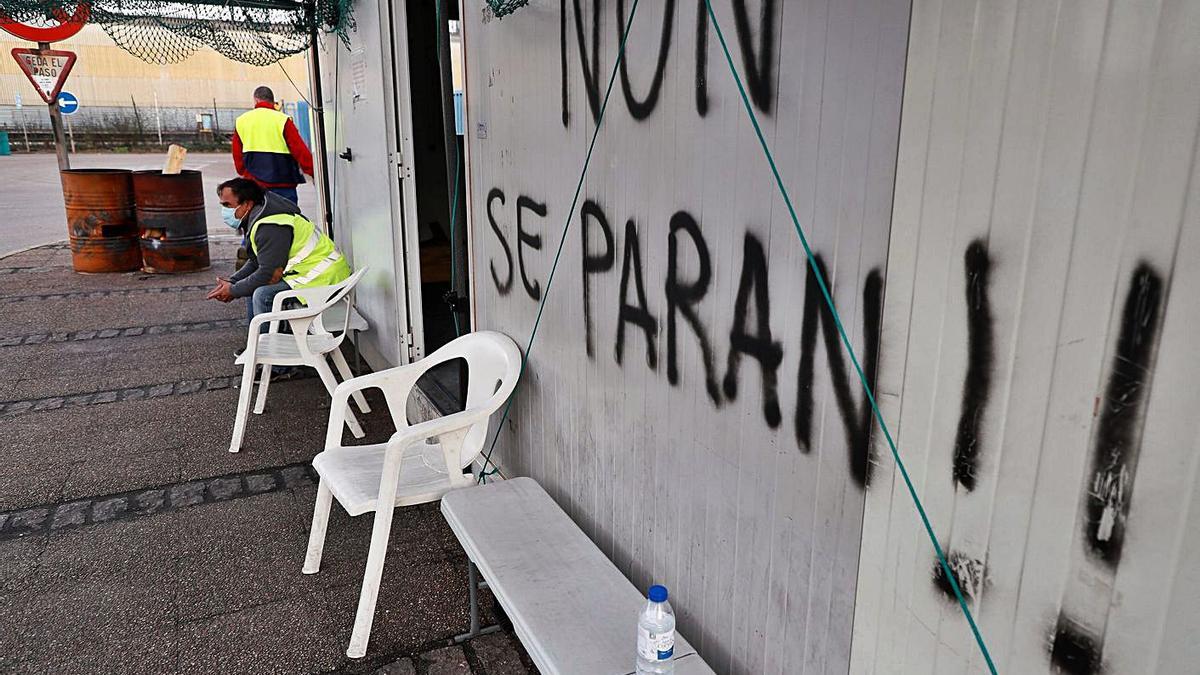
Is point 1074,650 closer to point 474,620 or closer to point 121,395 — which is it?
point 474,620

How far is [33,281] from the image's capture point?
330 inches

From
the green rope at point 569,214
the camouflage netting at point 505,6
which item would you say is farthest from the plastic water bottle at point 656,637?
the camouflage netting at point 505,6

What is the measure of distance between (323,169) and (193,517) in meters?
3.78

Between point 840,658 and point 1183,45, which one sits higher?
point 1183,45

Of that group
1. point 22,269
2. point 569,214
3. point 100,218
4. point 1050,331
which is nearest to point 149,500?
point 569,214

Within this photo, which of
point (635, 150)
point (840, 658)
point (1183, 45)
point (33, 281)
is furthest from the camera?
point (33, 281)

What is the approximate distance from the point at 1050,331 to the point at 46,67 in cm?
1119

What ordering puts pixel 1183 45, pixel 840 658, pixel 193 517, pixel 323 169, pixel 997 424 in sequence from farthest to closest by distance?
pixel 323 169 → pixel 193 517 → pixel 840 658 → pixel 997 424 → pixel 1183 45

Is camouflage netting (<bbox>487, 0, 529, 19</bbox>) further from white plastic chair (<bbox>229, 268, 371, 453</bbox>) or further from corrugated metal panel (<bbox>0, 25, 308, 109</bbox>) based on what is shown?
corrugated metal panel (<bbox>0, 25, 308, 109</bbox>)

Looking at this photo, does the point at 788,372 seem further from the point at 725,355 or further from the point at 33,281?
the point at 33,281

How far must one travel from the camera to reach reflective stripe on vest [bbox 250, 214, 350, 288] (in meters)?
4.79

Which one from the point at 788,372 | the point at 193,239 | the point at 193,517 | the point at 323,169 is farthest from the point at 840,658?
the point at 193,239

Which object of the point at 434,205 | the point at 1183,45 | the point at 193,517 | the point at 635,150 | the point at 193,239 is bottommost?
the point at 193,517

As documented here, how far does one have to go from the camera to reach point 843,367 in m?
1.55
